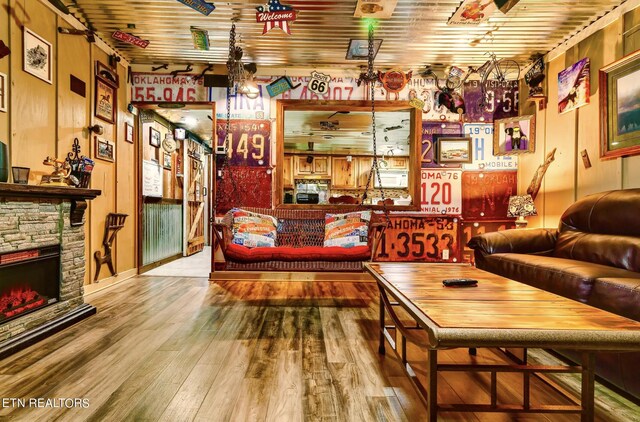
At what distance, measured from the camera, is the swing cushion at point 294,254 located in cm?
294

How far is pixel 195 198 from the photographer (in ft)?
23.7

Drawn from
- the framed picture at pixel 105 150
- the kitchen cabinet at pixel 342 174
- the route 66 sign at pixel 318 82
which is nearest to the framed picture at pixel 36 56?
the framed picture at pixel 105 150

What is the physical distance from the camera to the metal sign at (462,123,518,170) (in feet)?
14.9

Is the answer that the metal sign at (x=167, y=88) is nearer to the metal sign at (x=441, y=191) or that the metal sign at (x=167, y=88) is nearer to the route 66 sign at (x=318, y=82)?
the route 66 sign at (x=318, y=82)

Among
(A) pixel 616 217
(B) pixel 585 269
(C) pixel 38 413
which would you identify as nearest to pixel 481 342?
(B) pixel 585 269

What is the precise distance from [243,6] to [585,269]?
348 centimetres

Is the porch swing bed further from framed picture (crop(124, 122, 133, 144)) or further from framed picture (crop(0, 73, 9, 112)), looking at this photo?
framed picture (crop(124, 122, 133, 144))

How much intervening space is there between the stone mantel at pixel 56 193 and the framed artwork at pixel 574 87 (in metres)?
4.74

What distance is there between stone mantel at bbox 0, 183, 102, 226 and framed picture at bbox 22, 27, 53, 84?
1096 millimetres

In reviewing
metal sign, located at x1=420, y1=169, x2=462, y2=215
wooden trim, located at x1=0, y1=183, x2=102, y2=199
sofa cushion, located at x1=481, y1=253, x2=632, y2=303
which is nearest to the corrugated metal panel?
metal sign, located at x1=420, y1=169, x2=462, y2=215

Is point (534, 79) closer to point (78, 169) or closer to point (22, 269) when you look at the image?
point (78, 169)

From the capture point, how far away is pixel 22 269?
7.39 feet

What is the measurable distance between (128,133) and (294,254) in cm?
295

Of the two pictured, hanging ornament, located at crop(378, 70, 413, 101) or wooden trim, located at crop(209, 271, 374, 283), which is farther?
hanging ornament, located at crop(378, 70, 413, 101)
